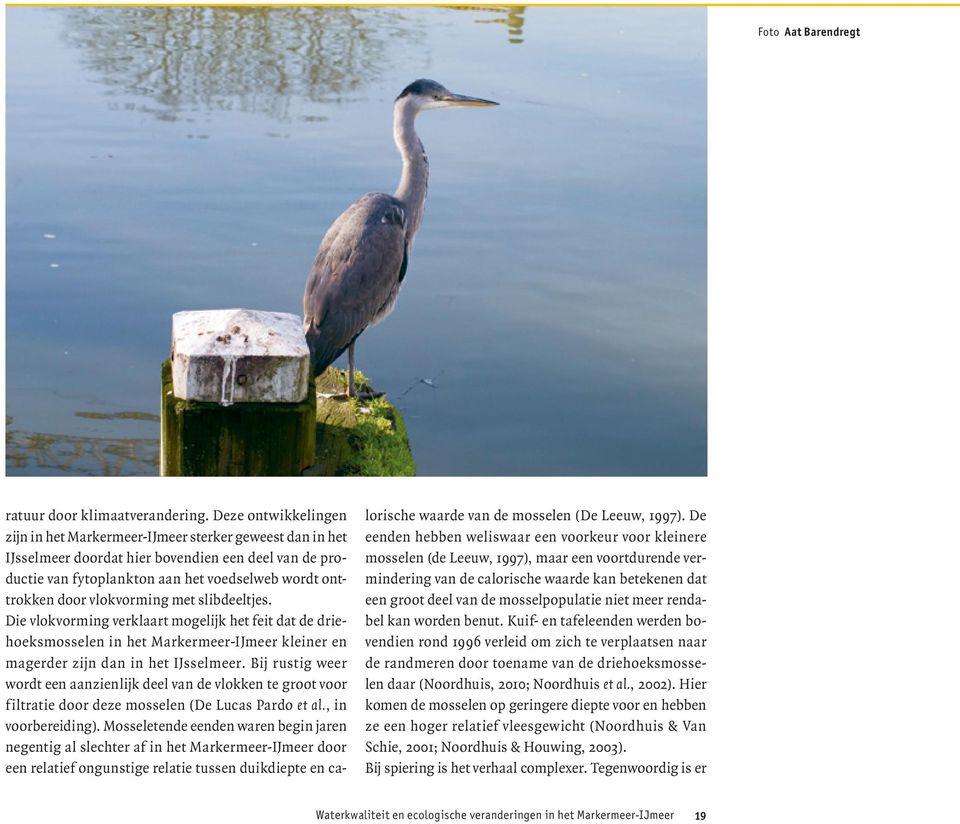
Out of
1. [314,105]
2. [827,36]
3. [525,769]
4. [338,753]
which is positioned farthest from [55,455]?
[314,105]

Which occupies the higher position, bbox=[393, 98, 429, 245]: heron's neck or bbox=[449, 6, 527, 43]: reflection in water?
bbox=[449, 6, 527, 43]: reflection in water

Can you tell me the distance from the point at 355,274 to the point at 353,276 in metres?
0.01

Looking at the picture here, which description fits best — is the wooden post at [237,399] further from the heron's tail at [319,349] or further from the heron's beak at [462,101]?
the heron's beak at [462,101]

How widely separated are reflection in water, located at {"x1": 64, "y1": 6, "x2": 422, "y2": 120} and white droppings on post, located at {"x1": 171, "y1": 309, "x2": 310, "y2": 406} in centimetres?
545

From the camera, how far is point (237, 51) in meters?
8.64

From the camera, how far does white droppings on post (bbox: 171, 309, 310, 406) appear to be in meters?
2.46

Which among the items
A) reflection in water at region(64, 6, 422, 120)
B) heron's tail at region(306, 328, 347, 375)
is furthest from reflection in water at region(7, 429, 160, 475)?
reflection in water at region(64, 6, 422, 120)

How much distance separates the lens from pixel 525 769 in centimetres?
267

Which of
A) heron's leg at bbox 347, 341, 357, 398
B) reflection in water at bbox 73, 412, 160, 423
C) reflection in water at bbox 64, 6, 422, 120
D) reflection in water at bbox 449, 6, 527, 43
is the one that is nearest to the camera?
heron's leg at bbox 347, 341, 357, 398

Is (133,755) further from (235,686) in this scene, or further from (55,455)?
(55,455)

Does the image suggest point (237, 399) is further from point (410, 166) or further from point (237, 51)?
point (237, 51)

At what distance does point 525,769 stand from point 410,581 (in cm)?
52

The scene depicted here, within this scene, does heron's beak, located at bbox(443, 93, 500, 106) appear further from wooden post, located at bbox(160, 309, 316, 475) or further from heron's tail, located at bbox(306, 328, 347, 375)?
wooden post, located at bbox(160, 309, 316, 475)

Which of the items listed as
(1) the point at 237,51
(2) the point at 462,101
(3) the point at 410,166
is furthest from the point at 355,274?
(1) the point at 237,51
